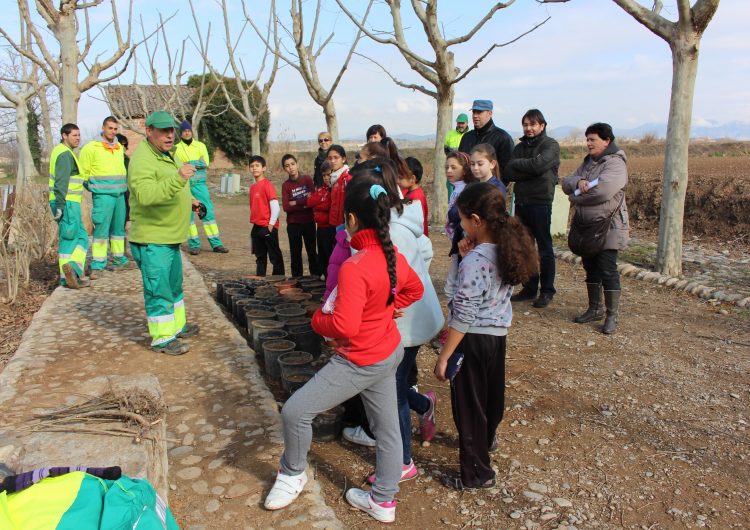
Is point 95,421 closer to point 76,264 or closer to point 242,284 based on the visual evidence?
point 242,284

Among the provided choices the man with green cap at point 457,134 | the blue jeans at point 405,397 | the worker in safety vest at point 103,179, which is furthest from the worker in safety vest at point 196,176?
the blue jeans at point 405,397

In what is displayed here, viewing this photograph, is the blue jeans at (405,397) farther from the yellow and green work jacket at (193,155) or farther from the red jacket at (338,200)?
the yellow and green work jacket at (193,155)

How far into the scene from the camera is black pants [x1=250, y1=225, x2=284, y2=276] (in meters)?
6.64

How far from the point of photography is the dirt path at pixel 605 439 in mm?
2689

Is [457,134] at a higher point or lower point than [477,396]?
higher

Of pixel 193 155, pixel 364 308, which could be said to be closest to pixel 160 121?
pixel 364 308

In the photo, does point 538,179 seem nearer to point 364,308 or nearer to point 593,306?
point 593,306

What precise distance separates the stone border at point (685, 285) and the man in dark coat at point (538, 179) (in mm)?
1582

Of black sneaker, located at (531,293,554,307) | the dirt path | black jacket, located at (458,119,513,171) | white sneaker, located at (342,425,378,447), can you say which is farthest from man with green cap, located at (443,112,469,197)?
white sneaker, located at (342,425,378,447)

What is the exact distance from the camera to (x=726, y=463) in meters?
3.03

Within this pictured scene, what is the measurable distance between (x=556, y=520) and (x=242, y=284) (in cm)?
428

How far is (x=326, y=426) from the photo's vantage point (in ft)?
10.9

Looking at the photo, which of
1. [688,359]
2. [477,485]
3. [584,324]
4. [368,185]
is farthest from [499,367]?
[584,324]

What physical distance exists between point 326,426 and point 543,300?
10.6ft
